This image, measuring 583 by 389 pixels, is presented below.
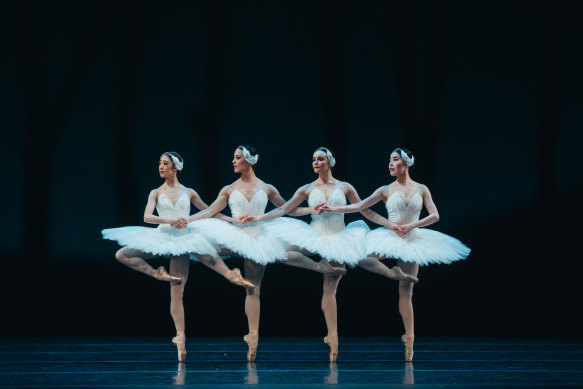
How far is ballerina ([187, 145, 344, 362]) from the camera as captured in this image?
5410mm

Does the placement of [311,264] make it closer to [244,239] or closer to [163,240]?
[244,239]

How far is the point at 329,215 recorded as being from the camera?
18.2 feet

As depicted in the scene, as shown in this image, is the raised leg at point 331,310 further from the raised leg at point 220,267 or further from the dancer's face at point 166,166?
the dancer's face at point 166,166

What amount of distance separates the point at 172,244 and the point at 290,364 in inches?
45.8

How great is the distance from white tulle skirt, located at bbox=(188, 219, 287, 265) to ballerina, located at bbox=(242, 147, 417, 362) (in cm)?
8

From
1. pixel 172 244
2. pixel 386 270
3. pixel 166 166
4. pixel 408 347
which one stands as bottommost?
pixel 408 347

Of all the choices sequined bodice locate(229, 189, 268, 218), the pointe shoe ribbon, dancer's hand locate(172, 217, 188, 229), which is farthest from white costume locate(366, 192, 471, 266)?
dancer's hand locate(172, 217, 188, 229)

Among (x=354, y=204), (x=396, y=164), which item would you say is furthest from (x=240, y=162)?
(x=396, y=164)

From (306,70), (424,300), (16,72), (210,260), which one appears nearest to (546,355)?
(424,300)

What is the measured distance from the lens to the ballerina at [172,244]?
5.35m

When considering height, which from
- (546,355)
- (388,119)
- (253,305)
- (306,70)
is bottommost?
(546,355)

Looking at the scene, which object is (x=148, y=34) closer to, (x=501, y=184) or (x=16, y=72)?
(x=16, y=72)

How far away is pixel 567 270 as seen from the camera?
7.16 metres

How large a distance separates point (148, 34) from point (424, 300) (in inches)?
140
